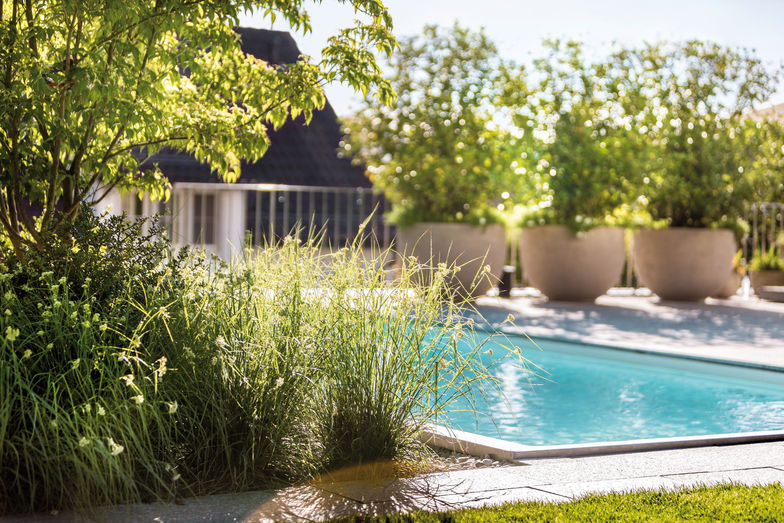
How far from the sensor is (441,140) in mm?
12320

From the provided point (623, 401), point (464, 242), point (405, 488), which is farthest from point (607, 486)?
point (464, 242)

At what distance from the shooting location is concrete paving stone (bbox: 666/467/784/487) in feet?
10.4

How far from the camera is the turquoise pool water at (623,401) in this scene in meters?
5.35

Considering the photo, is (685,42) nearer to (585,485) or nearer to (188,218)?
(188,218)

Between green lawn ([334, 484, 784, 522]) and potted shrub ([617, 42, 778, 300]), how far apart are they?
952 cm

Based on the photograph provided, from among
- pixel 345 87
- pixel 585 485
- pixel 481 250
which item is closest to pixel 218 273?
pixel 345 87

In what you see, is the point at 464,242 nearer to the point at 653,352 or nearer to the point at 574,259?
the point at 574,259

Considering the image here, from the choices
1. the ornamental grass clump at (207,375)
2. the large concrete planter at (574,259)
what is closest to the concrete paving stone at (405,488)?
the ornamental grass clump at (207,375)

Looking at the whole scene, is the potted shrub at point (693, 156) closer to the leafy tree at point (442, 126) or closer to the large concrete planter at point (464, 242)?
the leafy tree at point (442, 126)

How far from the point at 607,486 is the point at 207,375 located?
147 cm

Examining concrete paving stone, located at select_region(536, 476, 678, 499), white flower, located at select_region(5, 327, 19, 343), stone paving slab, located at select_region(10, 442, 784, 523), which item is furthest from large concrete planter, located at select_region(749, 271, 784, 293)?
white flower, located at select_region(5, 327, 19, 343)

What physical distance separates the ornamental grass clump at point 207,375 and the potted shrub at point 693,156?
9.29 m

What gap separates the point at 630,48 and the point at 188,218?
8560mm

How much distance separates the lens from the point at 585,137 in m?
12.0
